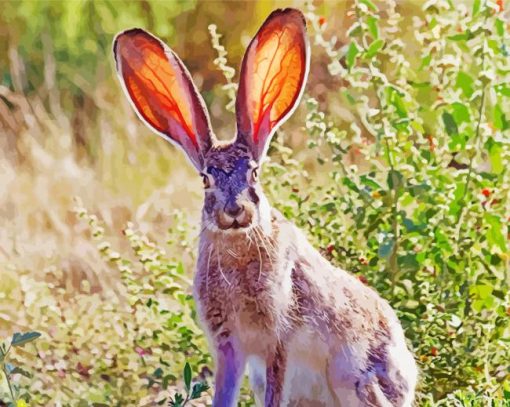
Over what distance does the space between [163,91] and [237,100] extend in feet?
0.61

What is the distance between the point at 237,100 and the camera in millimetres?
3246

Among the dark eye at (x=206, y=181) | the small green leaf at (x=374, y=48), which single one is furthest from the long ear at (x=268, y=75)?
the small green leaf at (x=374, y=48)

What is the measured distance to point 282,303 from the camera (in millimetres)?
3295

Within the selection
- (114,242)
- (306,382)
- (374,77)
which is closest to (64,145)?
(114,242)

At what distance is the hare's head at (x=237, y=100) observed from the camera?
3.17 metres

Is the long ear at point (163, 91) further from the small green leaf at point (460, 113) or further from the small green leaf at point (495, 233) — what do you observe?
the small green leaf at point (495, 233)

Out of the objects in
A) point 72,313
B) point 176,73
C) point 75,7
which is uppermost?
point 75,7

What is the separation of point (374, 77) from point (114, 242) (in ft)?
5.40

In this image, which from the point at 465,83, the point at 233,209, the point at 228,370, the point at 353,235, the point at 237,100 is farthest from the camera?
the point at 353,235

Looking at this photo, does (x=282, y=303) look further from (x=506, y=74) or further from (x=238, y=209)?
(x=506, y=74)

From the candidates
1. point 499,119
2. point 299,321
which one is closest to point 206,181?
point 299,321

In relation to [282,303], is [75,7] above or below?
above

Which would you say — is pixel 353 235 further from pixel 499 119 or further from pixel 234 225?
pixel 234 225

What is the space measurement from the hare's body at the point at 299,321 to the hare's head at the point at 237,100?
127 mm
